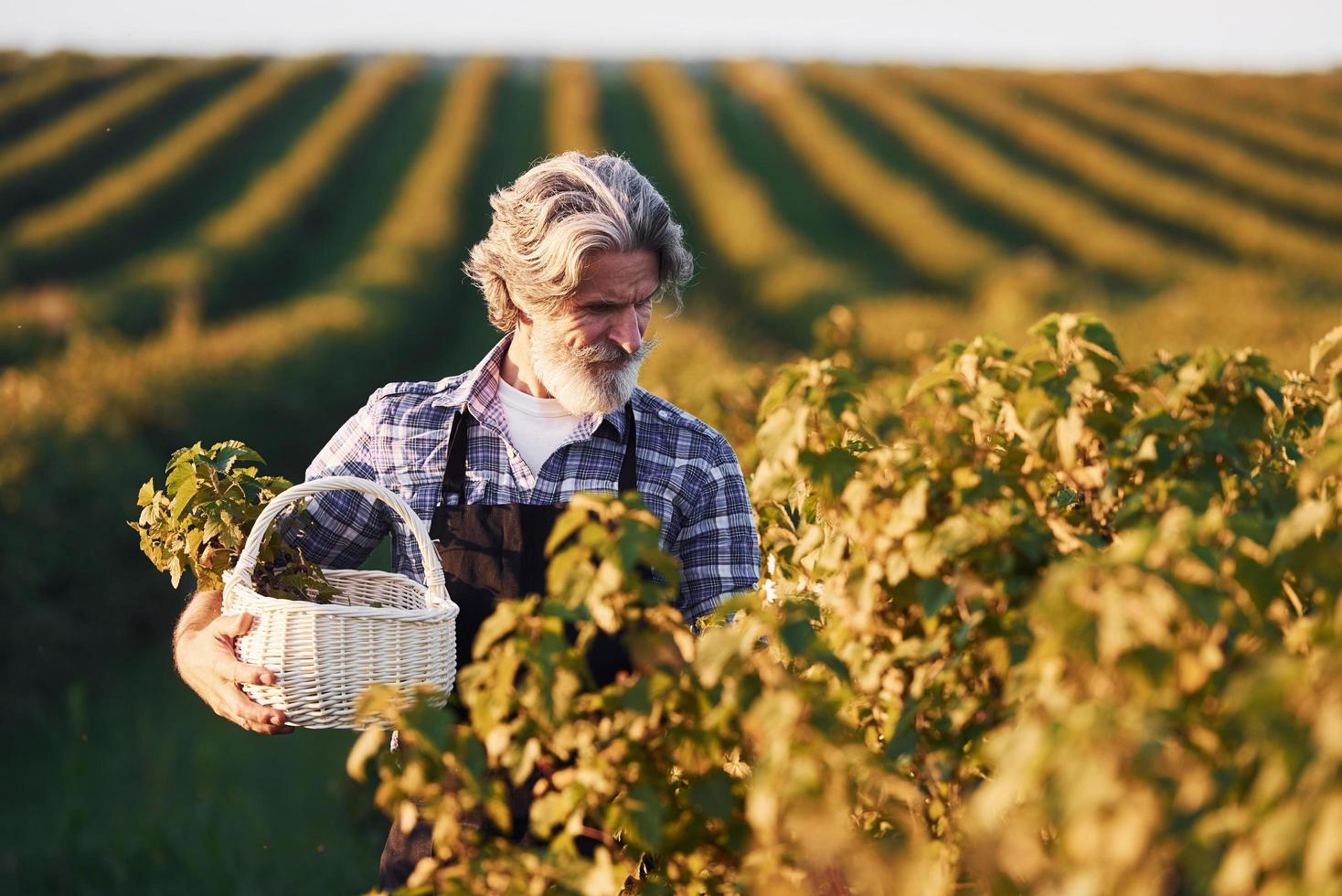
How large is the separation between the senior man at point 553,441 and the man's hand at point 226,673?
145mm

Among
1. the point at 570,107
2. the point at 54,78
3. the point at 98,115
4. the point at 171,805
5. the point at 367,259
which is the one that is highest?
the point at 570,107

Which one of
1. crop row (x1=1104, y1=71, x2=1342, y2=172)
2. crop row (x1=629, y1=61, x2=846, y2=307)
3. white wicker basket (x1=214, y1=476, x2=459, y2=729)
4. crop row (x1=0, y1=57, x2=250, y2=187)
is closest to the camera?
white wicker basket (x1=214, y1=476, x2=459, y2=729)

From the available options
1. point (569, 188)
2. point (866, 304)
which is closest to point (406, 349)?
point (866, 304)

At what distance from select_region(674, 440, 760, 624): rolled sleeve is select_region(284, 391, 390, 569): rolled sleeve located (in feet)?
2.01

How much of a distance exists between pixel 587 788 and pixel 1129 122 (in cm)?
4940

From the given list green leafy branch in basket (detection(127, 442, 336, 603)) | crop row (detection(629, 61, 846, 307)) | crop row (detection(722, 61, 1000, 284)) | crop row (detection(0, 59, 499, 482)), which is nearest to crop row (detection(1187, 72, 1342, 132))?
crop row (detection(722, 61, 1000, 284))

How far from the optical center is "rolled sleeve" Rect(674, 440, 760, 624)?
88.8 inches

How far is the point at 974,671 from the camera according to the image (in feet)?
5.15

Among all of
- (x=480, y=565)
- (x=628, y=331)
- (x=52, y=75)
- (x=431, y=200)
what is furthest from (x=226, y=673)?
(x=52, y=75)

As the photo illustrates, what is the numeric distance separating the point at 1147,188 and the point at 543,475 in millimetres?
38205

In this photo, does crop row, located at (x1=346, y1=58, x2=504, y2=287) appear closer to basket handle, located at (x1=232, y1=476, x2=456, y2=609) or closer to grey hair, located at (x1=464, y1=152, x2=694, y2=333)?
grey hair, located at (x1=464, y1=152, x2=694, y2=333)

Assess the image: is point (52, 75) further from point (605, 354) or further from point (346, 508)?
point (605, 354)

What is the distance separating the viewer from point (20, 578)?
5.78m

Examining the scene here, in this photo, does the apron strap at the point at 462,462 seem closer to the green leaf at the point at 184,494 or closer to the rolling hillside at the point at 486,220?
the green leaf at the point at 184,494
